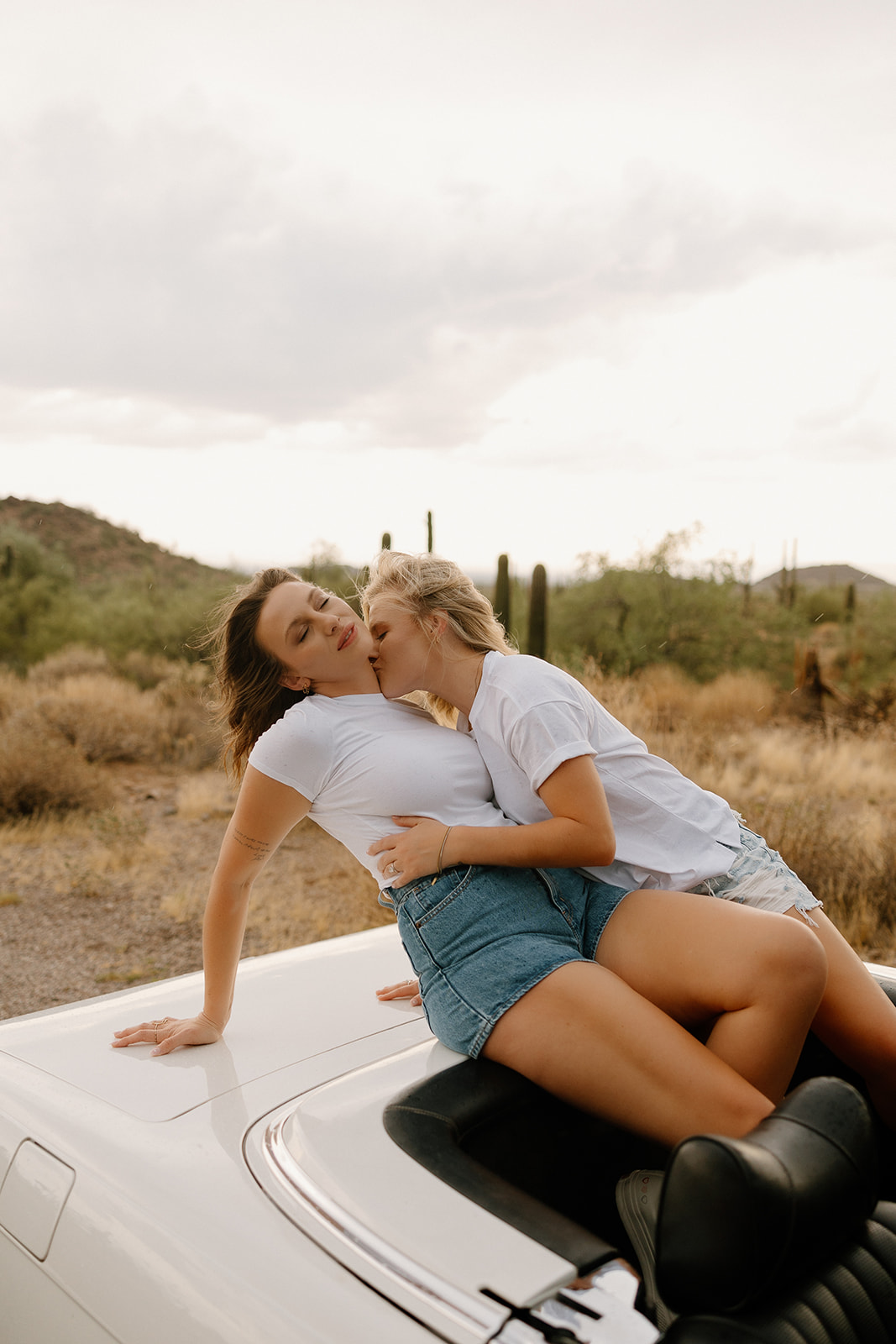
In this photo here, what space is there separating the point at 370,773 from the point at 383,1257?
3.35 feet

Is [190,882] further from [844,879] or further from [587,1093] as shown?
[587,1093]

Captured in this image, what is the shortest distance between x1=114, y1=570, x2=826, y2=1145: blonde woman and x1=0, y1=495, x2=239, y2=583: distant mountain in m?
37.8

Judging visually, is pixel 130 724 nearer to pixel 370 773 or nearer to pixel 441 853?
pixel 370 773

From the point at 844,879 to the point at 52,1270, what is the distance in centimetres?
576

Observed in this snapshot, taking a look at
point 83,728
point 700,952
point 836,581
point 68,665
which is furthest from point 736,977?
point 836,581

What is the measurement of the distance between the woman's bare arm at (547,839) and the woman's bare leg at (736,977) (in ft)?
0.63

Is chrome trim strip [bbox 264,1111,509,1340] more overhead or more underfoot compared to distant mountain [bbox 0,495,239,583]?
more underfoot

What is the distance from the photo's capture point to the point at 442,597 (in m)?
2.31

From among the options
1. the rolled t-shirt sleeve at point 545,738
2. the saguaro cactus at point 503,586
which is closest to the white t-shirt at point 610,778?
the rolled t-shirt sleeve at point 545,738

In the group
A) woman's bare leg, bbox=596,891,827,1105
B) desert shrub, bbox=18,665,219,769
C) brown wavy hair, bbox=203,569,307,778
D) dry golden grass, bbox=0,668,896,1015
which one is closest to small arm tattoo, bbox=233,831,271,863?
brown wavy hair, bbox=203,569,307,778

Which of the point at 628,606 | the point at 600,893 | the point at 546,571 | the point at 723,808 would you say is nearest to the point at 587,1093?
the point at 600,893

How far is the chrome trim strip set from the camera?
1.08 meters

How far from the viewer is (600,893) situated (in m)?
1.99

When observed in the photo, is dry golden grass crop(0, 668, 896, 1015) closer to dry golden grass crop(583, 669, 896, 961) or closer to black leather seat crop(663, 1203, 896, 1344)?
dry golden grass crop(583, 669, 896, 961)
